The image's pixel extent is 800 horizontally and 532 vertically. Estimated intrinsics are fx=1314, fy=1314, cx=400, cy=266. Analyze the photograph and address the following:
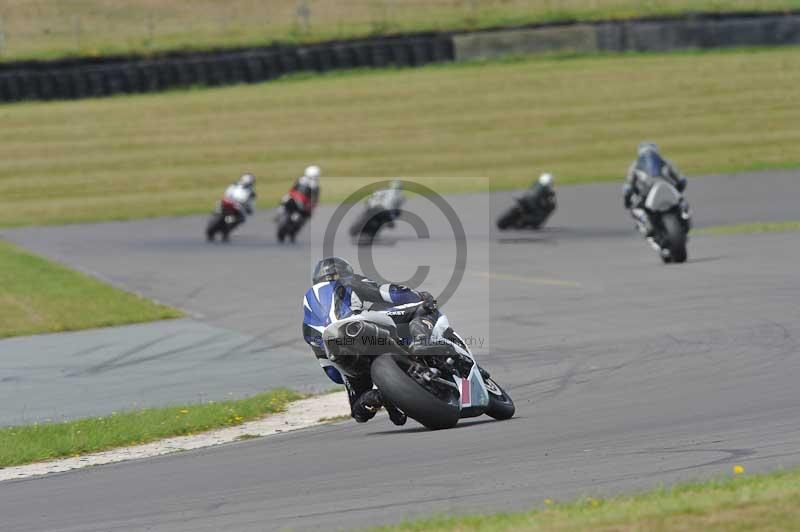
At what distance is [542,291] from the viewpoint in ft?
59.4

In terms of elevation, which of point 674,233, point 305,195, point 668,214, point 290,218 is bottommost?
point 290,218

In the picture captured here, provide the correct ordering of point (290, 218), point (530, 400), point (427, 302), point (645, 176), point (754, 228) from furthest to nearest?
1. point (290, 218)
2. point (754, 228)
3. point (645, 176)
4. point (530, 400)
5. point (427, 302)

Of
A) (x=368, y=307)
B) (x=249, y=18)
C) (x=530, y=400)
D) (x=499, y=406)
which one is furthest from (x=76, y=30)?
(x=499, y=406)

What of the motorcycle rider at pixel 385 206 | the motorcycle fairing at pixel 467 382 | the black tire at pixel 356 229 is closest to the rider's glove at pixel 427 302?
the motorcycle fairing at pixel 467 382

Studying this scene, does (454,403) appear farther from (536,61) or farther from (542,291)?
(536,61)

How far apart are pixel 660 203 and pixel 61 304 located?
8796 mm

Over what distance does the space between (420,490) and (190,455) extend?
2.92 m

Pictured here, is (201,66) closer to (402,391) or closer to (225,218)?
(225,218)

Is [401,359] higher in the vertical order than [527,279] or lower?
higher

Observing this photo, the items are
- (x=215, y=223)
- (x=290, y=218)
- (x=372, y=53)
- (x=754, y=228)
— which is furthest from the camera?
(x=372, y=53)

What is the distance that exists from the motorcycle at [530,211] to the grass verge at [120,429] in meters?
15.7

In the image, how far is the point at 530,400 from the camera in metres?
10.9

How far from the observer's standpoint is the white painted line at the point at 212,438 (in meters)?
10.0

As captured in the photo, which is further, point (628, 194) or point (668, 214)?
point (628, 194)
